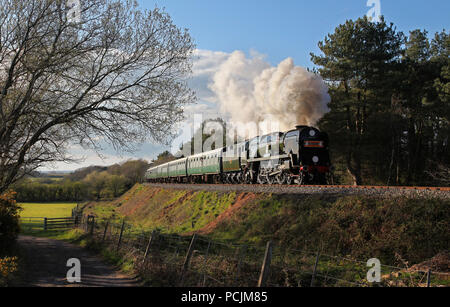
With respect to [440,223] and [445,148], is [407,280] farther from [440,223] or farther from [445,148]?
[445,148]

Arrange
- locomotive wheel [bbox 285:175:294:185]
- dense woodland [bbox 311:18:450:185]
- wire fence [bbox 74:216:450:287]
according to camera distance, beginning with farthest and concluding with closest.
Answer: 1. dense woodland [bbox 311:18:450:185]
2. locomotive wheel [bbox 285:175:294:185]
3. wire fence [bbox 74:216:450:287]

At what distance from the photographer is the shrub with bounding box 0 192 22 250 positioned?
524 inches

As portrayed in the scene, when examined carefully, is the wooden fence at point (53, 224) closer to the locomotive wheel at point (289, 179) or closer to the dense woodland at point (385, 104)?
the dense woodland at point (385, 104)

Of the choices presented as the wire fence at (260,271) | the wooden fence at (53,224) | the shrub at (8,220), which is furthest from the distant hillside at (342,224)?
the wooden fence at (53,224)

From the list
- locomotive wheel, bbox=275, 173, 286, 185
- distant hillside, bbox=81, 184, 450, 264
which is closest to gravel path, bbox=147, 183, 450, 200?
distant hillside, bbox=81, 184, 450, 264

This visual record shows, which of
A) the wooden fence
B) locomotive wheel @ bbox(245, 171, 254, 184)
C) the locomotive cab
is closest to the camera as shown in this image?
the locomotive cab

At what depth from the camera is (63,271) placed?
12.8 metres

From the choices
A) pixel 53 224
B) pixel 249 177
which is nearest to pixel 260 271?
pixel 249 177

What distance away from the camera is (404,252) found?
1039cm

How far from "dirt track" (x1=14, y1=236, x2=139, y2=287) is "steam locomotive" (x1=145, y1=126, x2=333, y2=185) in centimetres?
988

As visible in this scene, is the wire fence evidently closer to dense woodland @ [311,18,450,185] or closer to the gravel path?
the gravel path

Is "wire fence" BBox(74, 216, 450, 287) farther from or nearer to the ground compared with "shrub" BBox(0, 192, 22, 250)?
nearer to the ground

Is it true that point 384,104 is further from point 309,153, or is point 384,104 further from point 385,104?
point 309,153
